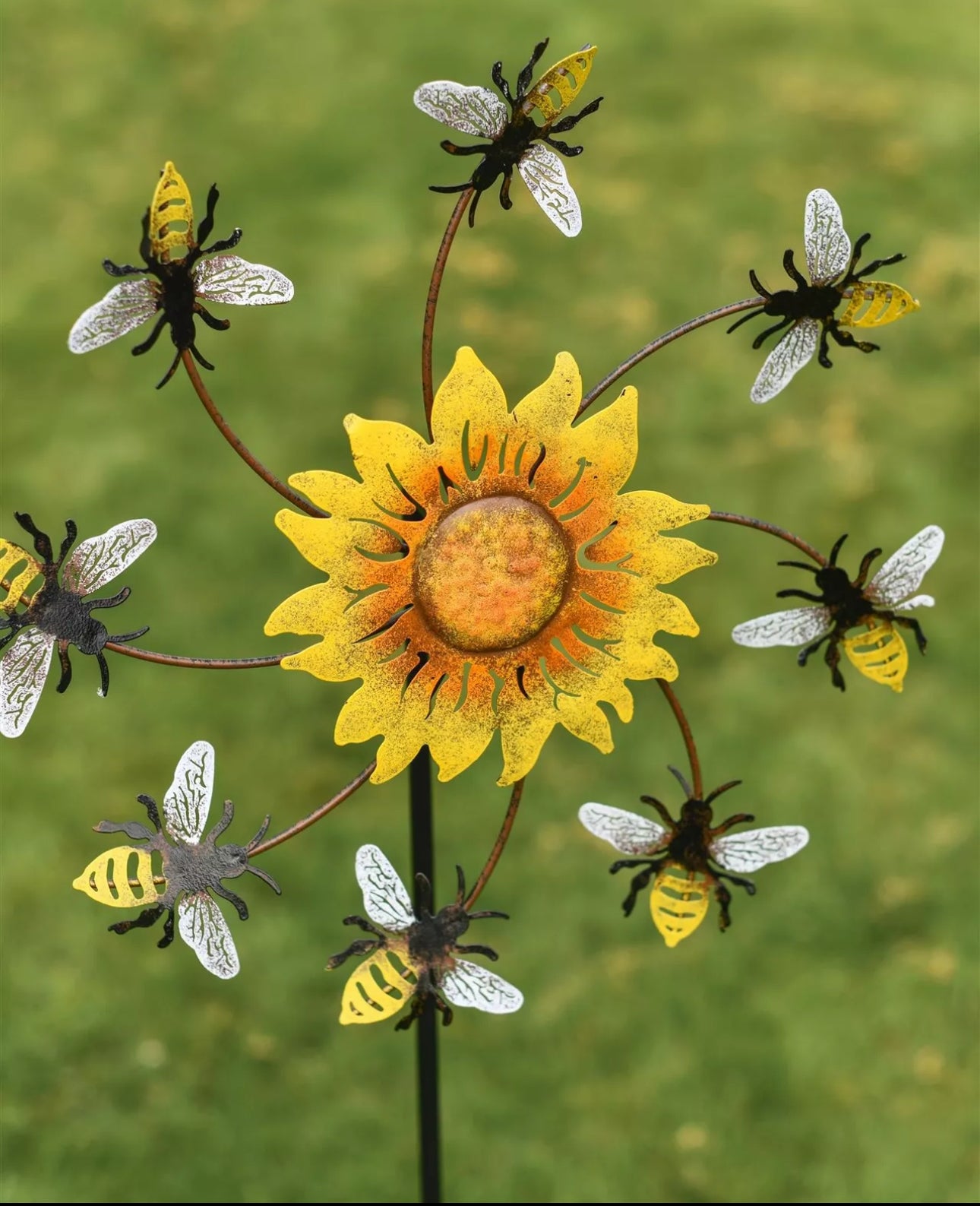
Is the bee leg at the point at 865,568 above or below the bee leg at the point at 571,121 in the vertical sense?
below

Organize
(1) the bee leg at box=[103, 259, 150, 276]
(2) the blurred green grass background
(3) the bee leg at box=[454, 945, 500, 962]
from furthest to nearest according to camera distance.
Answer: (2) the blurred green grass background → (3) the bee leg at box=[454, 945, 500, 962] → (1) the bee leg at box=[103, 259, 150, 276]

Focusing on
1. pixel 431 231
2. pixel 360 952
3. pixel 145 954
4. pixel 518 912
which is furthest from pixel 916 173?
pixel 360 952

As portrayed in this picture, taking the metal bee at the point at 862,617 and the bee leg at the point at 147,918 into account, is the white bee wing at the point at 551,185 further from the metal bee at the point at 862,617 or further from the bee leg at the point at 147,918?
the bee leg at the point at 147,918

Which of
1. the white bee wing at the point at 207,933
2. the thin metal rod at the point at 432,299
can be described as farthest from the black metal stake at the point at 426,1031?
the thin metal rod at the point at 432,299

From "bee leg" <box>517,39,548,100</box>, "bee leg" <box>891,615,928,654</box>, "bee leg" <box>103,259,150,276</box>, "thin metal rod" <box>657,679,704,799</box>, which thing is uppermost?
"bee leg" <box>517,39,548,100</box>

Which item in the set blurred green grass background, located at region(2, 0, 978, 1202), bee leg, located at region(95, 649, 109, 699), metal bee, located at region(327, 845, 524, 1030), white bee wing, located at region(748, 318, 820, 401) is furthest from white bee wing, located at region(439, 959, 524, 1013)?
blurred green grass background, located at region(2, 0, 978, 1202)

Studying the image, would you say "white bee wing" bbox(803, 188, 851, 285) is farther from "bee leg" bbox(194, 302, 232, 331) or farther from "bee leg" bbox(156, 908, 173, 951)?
"bee leg" bbox(156, 908, 173, 951)

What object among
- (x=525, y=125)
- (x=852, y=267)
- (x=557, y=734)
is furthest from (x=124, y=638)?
(x=557, y=734)
